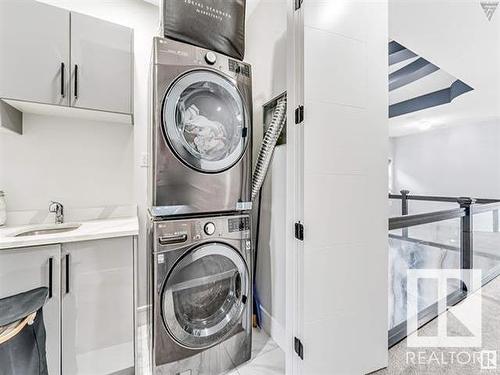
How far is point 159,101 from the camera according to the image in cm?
135

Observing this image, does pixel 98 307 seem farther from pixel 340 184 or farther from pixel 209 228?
pixel 340 184

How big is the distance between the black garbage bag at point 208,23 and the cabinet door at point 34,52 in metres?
0.67

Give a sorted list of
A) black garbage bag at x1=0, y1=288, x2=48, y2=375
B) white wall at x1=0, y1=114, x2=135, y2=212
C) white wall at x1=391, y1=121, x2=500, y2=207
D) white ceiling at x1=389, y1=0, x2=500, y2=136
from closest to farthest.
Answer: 1. black garbage bag at x1=0, y1=288, x2=48, y2=375
2. white wall at x1=0, y1=114, x2=135, y2=212
3. white ceiling at x1=389, y1=0, x2=500, y2=136
4. white wall at x1=391, y1=121, x2=500, y2=207

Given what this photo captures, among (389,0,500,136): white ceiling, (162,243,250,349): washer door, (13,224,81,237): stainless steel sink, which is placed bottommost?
(162,243,250,349): washer door

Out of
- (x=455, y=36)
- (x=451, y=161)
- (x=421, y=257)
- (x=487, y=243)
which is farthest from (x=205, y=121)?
(x=451, y=161)

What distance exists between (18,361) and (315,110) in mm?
1676

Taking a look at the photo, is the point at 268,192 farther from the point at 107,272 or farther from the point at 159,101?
the point at 107,272

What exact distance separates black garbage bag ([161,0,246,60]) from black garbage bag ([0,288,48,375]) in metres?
1.50

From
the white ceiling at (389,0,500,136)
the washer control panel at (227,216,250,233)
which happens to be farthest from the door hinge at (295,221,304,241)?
the white ceiling at (389,0,500,136)

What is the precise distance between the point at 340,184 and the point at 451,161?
21.8ft

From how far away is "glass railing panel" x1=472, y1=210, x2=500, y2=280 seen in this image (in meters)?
2.80

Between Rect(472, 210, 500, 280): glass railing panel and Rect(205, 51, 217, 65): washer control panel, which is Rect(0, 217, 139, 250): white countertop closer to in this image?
Rect(205, 51, 217, 65): washer control panel

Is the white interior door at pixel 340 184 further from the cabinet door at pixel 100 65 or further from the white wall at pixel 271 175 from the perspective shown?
the cabinet door at pixel 100 65

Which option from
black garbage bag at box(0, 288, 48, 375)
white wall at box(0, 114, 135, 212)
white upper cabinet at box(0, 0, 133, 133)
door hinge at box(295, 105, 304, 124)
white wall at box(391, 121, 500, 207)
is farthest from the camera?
white wall at box(391, 121, 500, 207)
